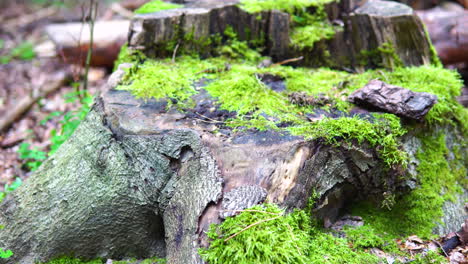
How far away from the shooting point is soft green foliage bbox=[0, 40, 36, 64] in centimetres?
804

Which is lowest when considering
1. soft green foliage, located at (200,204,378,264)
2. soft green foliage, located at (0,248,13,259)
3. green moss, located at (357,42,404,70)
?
soft green foliage, located at (0,248,13,259)

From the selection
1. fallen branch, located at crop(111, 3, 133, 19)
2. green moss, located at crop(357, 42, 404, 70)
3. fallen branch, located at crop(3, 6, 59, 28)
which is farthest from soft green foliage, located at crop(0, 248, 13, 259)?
fallen branch, located at crop(3, 6, 59, 28)

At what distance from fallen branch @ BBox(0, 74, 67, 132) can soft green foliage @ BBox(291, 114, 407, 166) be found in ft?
15.9

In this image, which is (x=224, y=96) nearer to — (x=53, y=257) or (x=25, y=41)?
(x=53, y=257)

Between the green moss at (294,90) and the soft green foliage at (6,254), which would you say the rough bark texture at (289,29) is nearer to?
the green moss at (294,90)

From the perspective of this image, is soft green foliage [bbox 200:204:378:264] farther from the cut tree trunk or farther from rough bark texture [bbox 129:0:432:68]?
rough bark texture [bbox 129:0:432:68]

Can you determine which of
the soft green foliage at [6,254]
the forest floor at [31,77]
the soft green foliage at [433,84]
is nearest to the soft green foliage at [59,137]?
the forest floor at [31,77]

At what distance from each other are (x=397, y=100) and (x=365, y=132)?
50 cm

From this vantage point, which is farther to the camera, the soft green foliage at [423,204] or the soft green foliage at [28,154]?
the soft green foliage at [28,154]

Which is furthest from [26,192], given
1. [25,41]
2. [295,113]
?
[25,41]

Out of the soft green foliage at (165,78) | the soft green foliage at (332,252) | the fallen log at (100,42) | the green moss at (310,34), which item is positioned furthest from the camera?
the fallen log at (100,42)

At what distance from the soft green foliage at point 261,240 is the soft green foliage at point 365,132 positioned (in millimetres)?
605

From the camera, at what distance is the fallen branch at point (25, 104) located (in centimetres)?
547

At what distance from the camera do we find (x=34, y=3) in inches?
481
